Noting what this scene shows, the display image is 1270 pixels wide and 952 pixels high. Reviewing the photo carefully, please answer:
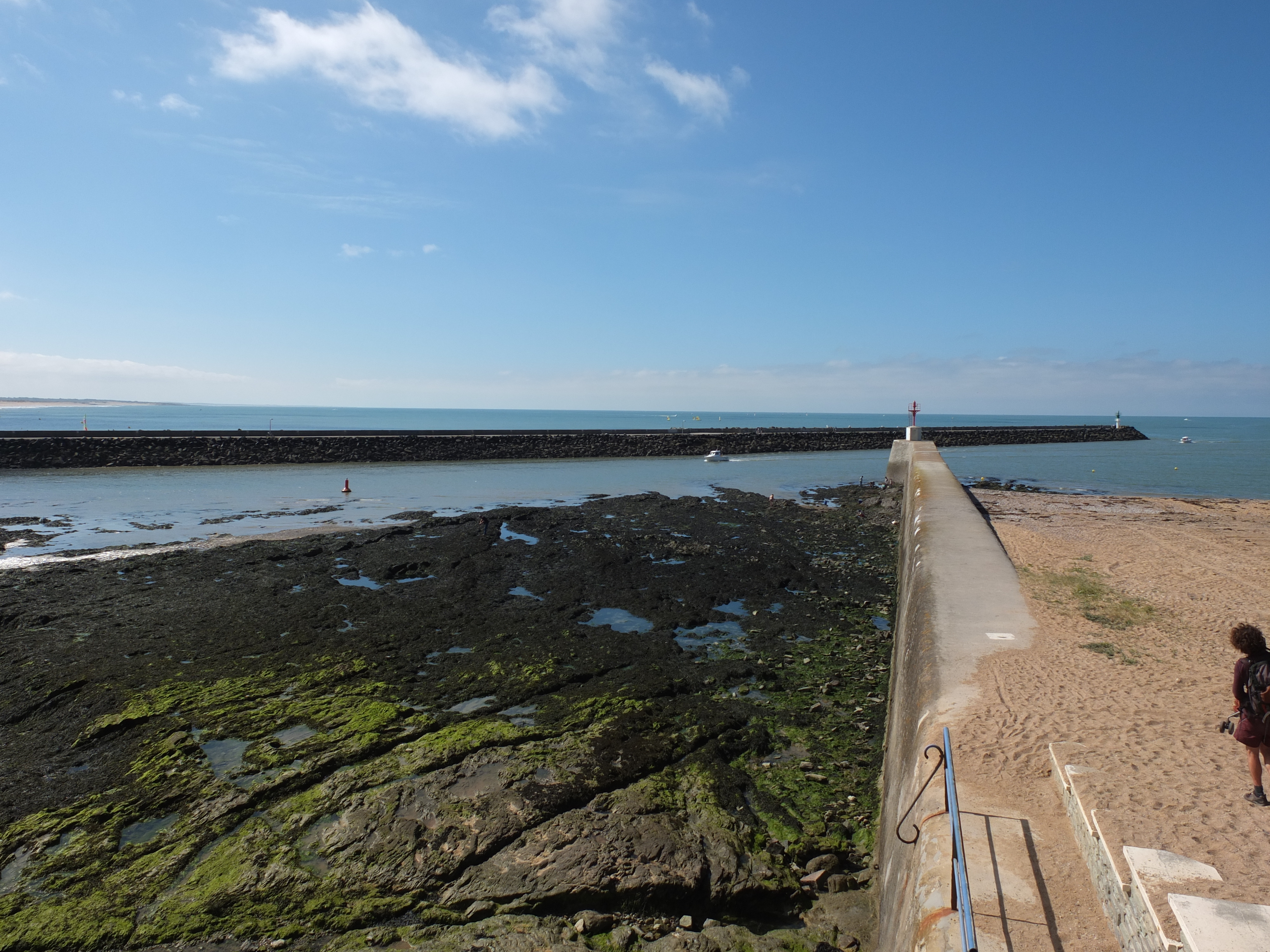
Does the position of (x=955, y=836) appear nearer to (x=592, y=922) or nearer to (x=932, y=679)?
(x=592, y=922)

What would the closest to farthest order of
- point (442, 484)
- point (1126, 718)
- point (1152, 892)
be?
point (1152, 892), point (1126, 718), point (442, 484)

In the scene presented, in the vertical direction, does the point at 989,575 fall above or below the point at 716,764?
above

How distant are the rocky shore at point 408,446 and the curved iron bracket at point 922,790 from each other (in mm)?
41258

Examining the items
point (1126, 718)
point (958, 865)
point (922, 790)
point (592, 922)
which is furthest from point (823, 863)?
point (1126, 718)

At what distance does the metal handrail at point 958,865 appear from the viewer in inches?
104

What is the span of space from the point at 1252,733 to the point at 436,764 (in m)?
5.99

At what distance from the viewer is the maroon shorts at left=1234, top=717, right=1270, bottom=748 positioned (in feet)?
12.6

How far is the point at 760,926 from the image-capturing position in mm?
4426

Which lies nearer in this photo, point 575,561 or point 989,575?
point 989,575

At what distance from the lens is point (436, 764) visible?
244 inches

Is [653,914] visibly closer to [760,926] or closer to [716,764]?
[760,926]

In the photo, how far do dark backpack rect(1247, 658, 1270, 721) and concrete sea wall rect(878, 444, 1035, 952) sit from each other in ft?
5.30

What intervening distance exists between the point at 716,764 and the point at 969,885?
3.07 metres

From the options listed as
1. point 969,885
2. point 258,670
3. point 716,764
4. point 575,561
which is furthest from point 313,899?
point 575,561
